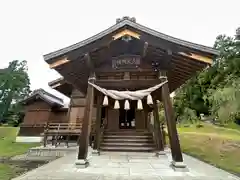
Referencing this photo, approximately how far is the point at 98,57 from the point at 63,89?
425 inches

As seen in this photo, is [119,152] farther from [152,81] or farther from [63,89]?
[63,89]

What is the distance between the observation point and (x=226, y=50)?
2800 cm

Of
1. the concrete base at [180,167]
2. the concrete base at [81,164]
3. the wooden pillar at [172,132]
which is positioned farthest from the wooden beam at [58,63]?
the concrete base at [180,167]

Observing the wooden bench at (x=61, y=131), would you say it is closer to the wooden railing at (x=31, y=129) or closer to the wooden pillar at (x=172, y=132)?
the wooden railing at (x=31, y=129)

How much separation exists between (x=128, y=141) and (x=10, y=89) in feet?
136

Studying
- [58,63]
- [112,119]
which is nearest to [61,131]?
[112,119]

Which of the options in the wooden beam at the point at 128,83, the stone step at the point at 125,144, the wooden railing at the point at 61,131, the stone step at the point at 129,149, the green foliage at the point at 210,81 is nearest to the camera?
the wooden beam at the point at 128,83

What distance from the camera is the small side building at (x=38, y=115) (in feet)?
60.1

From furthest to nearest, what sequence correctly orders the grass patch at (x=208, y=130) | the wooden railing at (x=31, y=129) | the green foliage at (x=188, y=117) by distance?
the green foliage at (x=188, y=117)
the grass patch at (x=208, y=130)
the wooden railing at (x=31, y=129)

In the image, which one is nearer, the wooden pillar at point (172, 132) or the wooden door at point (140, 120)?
the wooden pillar at point (172, 132)

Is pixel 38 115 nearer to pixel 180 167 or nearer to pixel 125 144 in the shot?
pixel 125 144

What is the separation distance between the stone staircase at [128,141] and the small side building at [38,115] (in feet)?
28.8

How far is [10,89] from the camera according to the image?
4356cm

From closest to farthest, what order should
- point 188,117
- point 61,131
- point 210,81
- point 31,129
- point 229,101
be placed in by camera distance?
point 61,131, point 229,101, point 31,129, point 188,117, point 210,81
